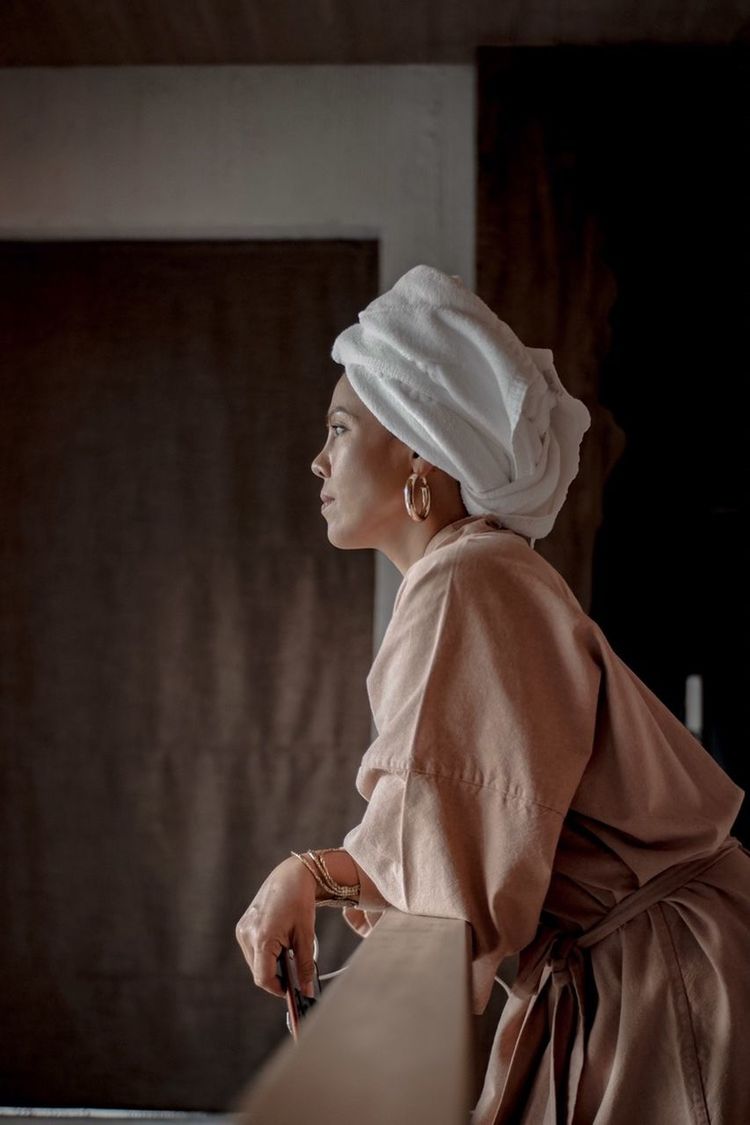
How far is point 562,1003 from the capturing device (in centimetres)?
98

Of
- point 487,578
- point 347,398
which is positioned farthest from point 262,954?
point 347,398

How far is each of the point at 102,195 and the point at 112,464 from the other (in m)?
0.70

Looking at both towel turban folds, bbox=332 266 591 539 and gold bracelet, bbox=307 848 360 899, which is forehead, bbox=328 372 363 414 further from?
gold bracelet, bbox=307 848 360 899

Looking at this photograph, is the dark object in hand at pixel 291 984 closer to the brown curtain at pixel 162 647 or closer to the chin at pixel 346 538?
the chin at pixel 346 538

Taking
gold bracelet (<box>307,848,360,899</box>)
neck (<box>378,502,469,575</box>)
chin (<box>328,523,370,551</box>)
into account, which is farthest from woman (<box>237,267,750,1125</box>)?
chin (<box>328,523,370,551</box>)

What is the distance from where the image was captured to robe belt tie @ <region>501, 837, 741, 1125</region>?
3.14ft

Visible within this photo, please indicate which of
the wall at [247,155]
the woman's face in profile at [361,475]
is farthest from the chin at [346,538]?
the wall at [247,155]

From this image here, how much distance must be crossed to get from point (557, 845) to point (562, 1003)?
143mm

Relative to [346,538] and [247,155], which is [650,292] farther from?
[346,538]

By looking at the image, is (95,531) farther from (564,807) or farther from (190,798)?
A: (564,807)

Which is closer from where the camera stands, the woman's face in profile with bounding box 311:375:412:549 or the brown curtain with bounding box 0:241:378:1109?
the woman's face in profile with bounding box 311:375:412:549

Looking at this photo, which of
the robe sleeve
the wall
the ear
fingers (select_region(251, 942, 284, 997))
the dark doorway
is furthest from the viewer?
the wall

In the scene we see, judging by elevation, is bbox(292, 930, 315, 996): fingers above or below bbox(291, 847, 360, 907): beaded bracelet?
below

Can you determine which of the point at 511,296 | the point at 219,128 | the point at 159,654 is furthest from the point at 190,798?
the point at 219,128
